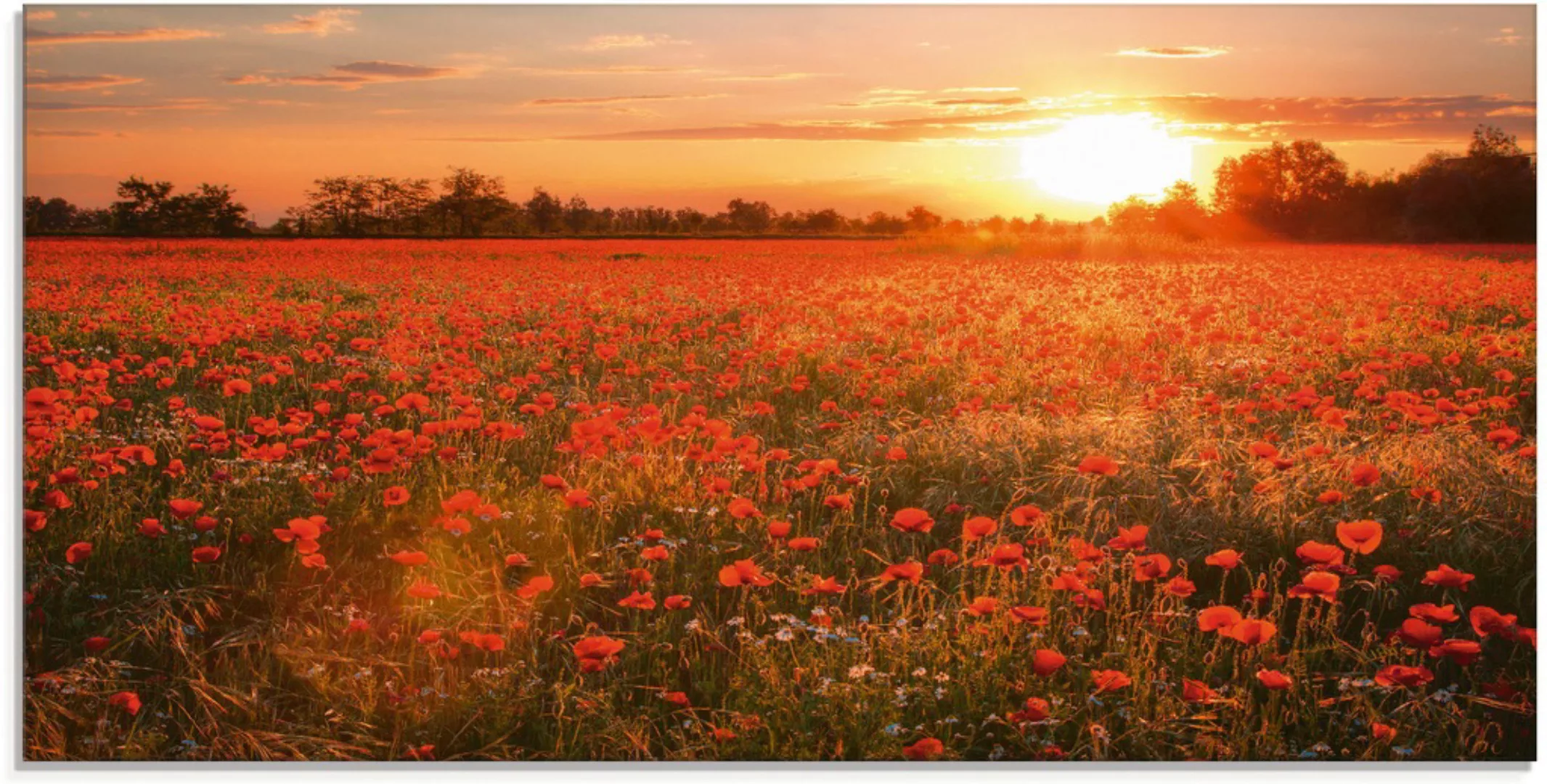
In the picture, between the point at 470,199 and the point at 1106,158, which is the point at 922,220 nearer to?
the point at 1106,158

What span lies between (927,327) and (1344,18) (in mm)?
1664

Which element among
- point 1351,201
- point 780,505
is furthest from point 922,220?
point 1351,201

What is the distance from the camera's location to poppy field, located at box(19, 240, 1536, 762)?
2.80 meters

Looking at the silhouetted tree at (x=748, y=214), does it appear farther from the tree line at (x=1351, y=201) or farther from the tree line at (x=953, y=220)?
the tree line at (x=1351, y=201)

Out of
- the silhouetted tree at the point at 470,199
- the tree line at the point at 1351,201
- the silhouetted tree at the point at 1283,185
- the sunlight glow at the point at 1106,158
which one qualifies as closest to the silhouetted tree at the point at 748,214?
the silhouetted tree at the point at 470,199

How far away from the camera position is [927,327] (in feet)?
13.6

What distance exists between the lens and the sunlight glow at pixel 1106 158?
353 centimetres

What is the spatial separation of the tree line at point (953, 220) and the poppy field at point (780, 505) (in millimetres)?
91

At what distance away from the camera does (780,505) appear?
3291 mm

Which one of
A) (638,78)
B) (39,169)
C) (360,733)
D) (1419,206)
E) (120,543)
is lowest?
(360,733)

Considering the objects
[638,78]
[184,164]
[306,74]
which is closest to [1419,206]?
[638,78]

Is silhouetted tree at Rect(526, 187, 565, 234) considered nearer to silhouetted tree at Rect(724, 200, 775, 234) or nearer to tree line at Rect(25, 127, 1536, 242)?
tree line at Rect(25, 127, 1536, 242)

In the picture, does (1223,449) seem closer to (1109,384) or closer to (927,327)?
(1109,384)

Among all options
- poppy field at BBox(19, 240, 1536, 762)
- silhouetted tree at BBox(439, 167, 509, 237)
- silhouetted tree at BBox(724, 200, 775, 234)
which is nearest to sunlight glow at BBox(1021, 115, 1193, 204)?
poppy field at BBox(19, 240, 1536, 762)
